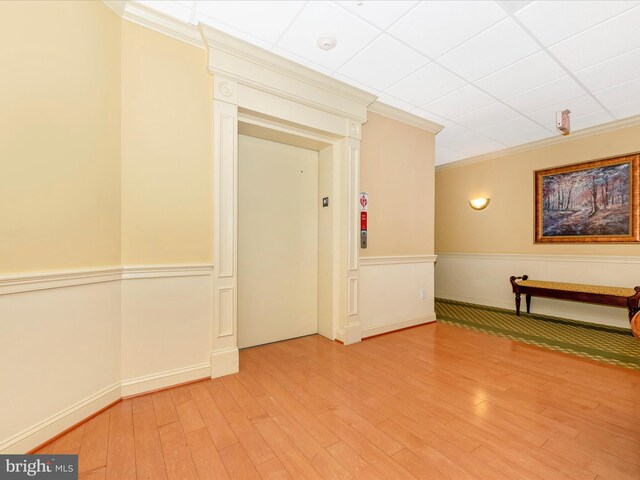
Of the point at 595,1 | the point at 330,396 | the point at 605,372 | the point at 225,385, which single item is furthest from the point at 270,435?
the point at 595,1

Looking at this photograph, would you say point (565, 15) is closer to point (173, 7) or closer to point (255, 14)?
point (255, 14)

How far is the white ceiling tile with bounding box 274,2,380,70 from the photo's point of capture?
7.51 feet

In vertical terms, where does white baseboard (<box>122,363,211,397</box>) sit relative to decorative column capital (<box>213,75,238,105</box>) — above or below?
below

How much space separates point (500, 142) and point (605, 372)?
3.77 m

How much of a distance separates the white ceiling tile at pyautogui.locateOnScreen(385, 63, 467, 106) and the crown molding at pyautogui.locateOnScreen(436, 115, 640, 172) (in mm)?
2703


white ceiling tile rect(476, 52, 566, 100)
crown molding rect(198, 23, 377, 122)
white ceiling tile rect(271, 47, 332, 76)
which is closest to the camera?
crown molding rect(198, 23, 377, 122)

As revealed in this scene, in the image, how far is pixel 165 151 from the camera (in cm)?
250

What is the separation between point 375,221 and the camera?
3.97 meters

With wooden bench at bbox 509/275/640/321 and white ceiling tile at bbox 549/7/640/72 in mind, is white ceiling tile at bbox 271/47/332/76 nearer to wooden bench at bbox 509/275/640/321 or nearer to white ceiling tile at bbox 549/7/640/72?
white ceiling tile at bbox 549/7/640/72

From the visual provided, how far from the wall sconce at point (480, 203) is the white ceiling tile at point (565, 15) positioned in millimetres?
3584

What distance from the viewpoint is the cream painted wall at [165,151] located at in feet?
7.77

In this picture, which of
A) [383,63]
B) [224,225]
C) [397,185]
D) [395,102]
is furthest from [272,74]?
[397,185]

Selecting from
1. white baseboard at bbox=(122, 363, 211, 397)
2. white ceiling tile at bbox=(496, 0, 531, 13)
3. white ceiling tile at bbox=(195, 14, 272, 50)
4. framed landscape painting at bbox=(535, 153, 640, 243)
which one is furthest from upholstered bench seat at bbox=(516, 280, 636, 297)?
white ceiling tile at bbox=(195, 14, 272, 50)
